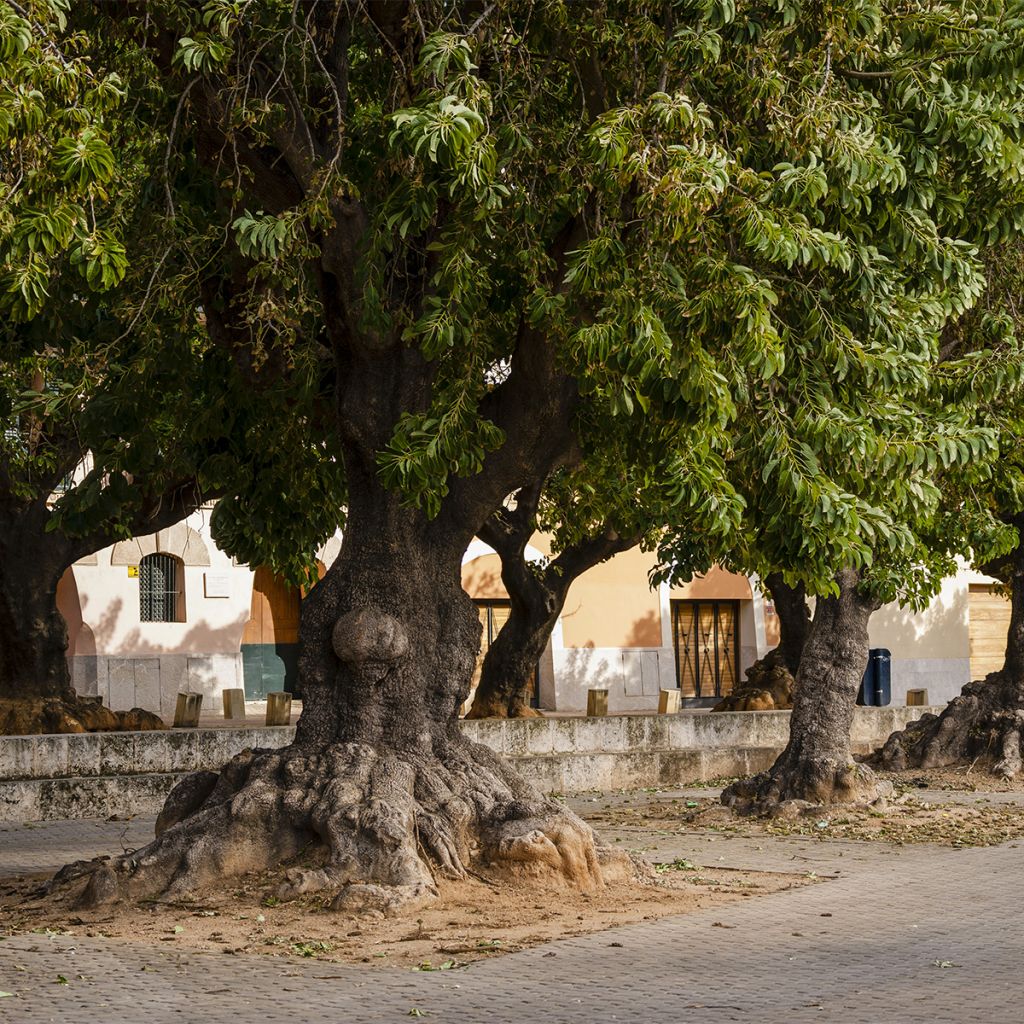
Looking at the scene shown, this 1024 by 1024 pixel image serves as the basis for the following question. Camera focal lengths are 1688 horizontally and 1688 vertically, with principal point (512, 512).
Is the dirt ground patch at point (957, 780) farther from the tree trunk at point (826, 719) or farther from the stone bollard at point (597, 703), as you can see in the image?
the stone bollard at point (597, 703)

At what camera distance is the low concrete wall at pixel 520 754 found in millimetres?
16562

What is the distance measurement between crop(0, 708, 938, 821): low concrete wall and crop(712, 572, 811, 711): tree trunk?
1.59 metres

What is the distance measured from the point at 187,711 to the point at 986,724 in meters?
10.1

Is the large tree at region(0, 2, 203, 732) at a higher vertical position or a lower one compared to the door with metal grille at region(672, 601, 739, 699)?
higher

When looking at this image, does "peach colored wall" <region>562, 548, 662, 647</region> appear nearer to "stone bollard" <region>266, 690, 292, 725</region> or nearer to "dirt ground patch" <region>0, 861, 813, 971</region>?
"stone bollard" <region>266, 690, 292, 725</region>

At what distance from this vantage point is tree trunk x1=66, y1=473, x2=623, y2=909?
10023mm

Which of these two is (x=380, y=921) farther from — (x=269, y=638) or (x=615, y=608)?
(x=615, y=608)

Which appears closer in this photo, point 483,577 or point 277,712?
point 277,712

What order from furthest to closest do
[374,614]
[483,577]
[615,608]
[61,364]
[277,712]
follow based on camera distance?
[615,608] < [483,577] < [277,712] < [61,364] < [374,614]

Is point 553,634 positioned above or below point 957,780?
above

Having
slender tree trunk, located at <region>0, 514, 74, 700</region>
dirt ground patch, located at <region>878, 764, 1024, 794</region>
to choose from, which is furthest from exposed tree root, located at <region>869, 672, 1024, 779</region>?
slender tree trunk, located at <region>0, 514, 74, 700</region>

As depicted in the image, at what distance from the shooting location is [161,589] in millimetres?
28922

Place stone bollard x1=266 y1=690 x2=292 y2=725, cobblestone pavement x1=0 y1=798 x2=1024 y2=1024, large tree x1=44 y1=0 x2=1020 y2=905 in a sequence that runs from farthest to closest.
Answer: stone bollard x1=266 y1=690 x2=292 y2=725 → large tree x1=44 y1=0 x2=1020 y2=905 → cobblestone pavement x1=0 y1=798 x2=1024 y2=1024

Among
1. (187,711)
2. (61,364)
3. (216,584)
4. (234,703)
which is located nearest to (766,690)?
(234,703)
